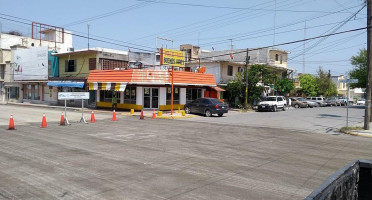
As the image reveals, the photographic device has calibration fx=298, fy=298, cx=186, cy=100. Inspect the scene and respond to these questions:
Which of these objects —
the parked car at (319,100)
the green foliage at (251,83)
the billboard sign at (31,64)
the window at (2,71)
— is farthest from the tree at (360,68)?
the window at (2,71)

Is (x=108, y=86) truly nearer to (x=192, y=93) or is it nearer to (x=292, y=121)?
(x=192, y=93)

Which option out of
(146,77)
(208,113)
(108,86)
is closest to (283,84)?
(208,113)

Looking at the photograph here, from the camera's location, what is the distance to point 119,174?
711cm

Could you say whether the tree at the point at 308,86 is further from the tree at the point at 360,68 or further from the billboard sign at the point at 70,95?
the billboard sign at the point at 70,95

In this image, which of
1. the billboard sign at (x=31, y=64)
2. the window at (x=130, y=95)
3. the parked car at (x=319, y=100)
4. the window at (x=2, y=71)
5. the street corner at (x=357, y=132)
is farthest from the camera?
the window at (x=2, y=71)

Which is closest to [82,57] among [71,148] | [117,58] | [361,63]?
[117,58]

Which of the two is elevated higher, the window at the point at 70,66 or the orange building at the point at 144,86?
the window at the point at 70,66

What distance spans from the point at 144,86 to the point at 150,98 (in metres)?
1.48

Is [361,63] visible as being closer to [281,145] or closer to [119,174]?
[281,145]

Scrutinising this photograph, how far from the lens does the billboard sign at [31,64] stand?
137 feet

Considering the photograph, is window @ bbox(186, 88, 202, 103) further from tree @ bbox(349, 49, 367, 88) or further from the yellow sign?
tree @ bbox(349, 49, 367, 88)

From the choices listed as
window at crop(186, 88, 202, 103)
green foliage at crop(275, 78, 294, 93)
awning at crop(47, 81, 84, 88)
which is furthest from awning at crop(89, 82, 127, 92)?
green foliage at crop(275, 78, 294, 93)

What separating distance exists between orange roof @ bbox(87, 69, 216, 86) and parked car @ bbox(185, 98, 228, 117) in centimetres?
452

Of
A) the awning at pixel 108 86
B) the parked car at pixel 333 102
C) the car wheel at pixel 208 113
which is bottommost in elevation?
the car wheel at pixel 208 113
